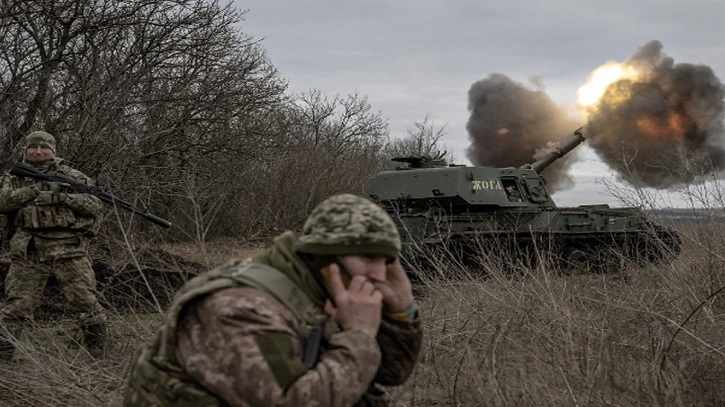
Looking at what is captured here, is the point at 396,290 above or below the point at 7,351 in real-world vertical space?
above

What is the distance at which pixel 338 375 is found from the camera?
2000mm

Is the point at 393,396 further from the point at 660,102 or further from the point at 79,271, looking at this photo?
the point at 660,102

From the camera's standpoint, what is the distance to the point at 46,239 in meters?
Result: 6.11

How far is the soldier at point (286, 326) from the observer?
1953mm

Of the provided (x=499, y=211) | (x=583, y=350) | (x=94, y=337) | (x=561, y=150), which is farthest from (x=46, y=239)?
(x=561, y=150)

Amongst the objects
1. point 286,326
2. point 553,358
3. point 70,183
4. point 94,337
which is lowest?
point 94,337

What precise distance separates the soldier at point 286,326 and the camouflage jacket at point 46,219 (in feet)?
13.6

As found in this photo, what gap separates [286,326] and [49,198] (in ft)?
14.6

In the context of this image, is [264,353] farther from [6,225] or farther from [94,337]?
[6,225]

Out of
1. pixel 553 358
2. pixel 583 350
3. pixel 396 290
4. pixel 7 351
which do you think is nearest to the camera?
pixel 396 290

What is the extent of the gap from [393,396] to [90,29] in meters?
11.2

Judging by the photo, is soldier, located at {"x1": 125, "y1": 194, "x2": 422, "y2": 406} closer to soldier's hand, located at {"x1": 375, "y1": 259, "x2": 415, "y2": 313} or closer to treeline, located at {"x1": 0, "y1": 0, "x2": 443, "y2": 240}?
soldier's hand, located at {"x1": 375, "y1": 259, "x2": 415, "y2": 313}

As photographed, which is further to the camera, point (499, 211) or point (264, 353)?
point (499, 211)

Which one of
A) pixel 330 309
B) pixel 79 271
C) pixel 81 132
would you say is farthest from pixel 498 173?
pixel 330 309
